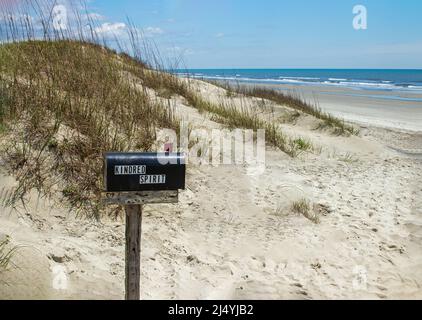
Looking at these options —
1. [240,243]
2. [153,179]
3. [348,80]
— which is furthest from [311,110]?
[348,80]

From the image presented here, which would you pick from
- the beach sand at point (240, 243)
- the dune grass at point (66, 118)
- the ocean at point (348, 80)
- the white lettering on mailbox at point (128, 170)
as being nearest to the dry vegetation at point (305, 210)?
the beach sand at point (240, 243)

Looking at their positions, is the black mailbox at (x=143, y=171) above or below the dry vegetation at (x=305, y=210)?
above

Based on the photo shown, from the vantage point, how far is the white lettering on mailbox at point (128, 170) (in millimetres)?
2646

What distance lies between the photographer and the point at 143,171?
2705 mm

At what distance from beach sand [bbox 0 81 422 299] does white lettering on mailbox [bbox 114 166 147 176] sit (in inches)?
49.2

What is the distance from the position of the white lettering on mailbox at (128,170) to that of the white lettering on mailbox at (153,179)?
0.13ft

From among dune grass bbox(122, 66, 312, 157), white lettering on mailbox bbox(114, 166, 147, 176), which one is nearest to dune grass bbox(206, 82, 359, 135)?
dune grass bbox(122, 66, 312, 157)

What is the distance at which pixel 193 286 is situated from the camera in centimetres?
382

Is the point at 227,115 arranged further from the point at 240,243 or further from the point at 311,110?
the point at 311,110

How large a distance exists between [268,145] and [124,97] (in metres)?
2.55

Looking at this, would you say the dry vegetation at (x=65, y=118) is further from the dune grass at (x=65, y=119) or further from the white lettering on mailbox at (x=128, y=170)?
the white lettering on mailbox at (x=128, y=170)

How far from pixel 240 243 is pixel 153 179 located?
6.63ft
